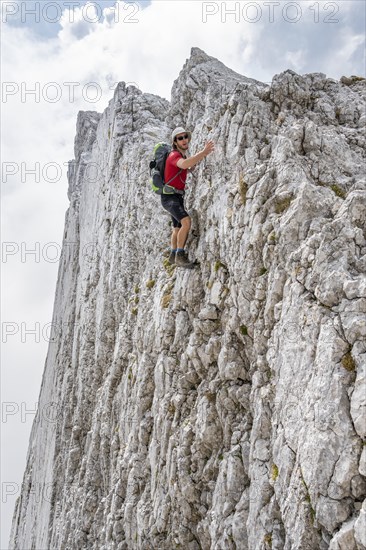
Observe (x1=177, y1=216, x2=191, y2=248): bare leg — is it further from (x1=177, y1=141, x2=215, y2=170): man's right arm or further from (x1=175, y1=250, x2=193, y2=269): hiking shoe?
(x1=177, y1=141, x2=215, y2=170): man's right arm

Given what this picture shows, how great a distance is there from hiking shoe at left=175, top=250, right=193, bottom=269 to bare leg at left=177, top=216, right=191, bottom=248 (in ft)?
1.13

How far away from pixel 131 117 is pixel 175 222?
13.8 meters

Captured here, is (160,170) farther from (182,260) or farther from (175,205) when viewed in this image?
(182,260)

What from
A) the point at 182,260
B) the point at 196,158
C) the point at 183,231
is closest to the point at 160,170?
the point at 196,158

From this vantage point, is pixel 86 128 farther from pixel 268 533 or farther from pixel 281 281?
pixel 268 533

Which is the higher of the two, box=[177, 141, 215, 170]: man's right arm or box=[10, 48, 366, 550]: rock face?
box=[177, 141, 215, 170]: man's right arm

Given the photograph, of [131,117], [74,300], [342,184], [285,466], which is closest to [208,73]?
[131,117]

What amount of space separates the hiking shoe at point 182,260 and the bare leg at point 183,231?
343 mm

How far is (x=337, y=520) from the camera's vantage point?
6430mm

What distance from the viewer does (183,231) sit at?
14.0 m

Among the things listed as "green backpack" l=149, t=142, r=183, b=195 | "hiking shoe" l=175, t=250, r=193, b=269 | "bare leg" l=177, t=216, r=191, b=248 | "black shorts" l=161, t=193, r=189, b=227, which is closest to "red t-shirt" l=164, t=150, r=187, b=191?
"green backpack" l=149, t=142, r=183, b=195

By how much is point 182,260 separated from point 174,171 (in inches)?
110

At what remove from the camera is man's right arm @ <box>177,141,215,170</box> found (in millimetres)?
12266

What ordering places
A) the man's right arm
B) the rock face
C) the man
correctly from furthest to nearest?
the man
the man's right arm
the rock face
